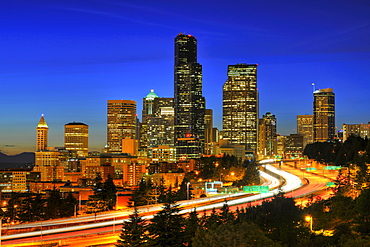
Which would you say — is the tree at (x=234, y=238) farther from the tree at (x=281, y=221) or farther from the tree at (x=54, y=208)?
the tree at (x=54, y=208)

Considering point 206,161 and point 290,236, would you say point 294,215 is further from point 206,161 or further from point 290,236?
point 206,161

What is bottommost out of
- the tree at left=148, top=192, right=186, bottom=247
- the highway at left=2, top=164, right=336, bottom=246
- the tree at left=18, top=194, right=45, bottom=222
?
the tree at left=18, top=194, right=45, bottom=222

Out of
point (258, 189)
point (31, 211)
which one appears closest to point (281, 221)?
point (258, 189)

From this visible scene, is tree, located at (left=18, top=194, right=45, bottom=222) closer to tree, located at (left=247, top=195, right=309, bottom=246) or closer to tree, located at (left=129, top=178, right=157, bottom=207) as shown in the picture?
tree, located at (left=129, top=178, right=157, bottom=207)

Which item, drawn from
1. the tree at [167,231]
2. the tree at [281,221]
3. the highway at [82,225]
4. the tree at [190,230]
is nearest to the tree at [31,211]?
the highway at [82,225]

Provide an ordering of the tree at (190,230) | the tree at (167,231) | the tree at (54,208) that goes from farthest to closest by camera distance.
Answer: the tree at (54,208) < the tree at (190,230) < the tree at (167,231)

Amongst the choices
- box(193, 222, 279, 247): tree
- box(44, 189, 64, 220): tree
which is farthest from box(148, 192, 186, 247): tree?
box(44, 189, 64, 220): tree

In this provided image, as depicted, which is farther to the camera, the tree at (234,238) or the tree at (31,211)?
the tree at (31,211)

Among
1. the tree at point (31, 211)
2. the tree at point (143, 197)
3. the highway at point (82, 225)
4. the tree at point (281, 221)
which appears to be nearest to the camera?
the tree at point (281, 221)

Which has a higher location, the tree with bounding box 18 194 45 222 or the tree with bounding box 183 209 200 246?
the tree with bounding box 183 209 200 246

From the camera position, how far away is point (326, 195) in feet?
272

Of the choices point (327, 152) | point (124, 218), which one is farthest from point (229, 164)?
point (124, 218)

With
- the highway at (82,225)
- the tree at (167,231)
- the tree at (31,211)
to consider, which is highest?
the tree at (167,231)

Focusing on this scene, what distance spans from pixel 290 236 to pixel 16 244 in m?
24.6
